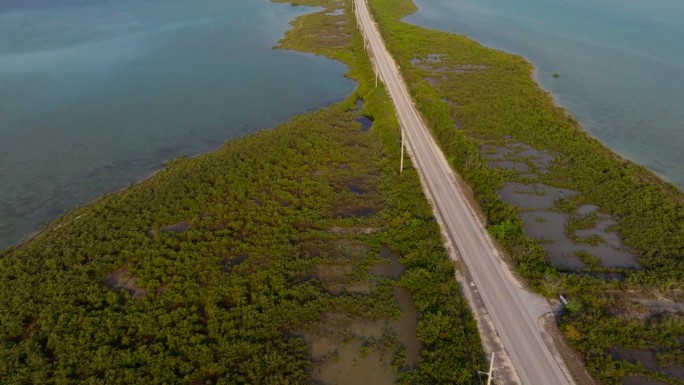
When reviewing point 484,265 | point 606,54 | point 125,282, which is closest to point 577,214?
point 484,265

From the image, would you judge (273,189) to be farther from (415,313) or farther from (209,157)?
(415,313)

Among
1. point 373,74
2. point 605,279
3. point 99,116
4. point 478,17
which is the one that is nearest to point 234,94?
point 99,116

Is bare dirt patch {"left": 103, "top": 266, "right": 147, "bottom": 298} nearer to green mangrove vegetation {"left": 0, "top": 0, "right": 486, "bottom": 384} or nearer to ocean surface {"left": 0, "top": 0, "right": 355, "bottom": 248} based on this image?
green mangrove vegetation {"left": 0, "top": 0, "right": 486, "bottom": 384}

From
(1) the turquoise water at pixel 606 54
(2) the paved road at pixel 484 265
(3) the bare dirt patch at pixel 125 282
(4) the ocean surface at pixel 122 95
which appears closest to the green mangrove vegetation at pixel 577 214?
(2) the paved road at pixel 484 265

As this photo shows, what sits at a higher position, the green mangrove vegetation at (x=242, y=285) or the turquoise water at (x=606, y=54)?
the turquoise water at (x=606, y=54)

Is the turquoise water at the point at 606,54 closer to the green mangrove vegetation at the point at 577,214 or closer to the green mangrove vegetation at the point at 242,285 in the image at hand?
the green mangrove vegetation at the point at 577,214

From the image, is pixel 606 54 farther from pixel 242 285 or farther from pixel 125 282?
pixel 125 282

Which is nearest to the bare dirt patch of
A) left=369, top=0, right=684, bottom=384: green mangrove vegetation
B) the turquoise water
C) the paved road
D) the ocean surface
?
the ocean surface
